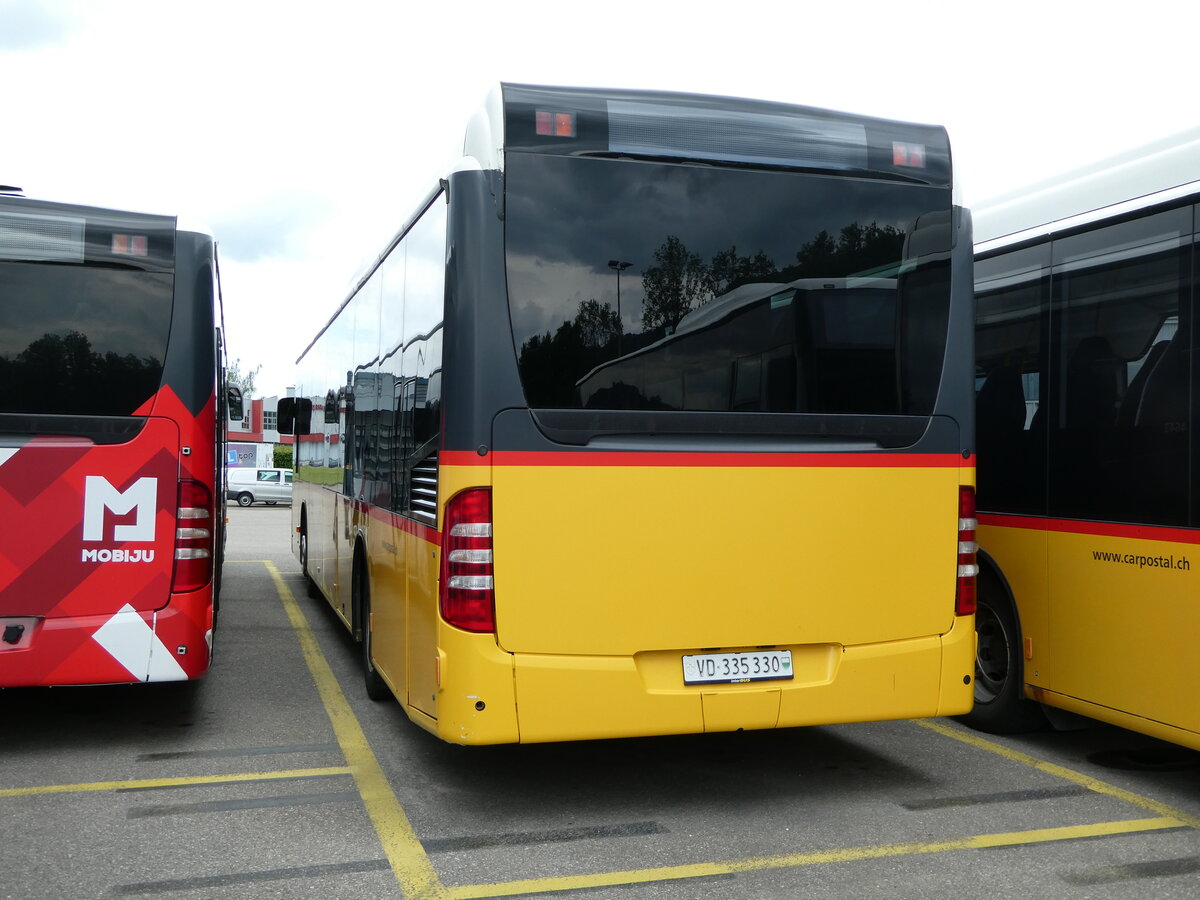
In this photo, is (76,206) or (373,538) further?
(373,538)

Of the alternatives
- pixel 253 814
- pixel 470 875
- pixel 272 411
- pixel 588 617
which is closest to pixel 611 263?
pixel 588 617

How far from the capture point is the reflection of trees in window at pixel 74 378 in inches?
235

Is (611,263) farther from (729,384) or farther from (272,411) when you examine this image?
(272,411)

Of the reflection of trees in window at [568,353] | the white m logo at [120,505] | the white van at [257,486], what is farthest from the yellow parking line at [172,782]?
the white van at [257,486]

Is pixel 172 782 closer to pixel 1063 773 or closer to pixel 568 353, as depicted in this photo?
pixel 568 353

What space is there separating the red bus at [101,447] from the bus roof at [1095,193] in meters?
4.48

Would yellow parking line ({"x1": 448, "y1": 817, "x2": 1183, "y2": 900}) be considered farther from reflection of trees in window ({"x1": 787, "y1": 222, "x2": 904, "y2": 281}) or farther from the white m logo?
the white m logo

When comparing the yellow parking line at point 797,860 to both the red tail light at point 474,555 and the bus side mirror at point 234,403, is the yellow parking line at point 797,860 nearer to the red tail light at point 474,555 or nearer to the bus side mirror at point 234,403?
the red tail light at point 474,555

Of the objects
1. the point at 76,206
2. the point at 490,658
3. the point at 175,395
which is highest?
the point at 76,206

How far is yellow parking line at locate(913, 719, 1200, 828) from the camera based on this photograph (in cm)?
528

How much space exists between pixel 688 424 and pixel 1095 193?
267 centimetres

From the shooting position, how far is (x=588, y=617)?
4.87 metres

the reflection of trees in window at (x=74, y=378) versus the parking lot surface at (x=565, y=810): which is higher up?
the reflection of trees in window at (x=74, y=378)

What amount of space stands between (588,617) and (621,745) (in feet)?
5.77
